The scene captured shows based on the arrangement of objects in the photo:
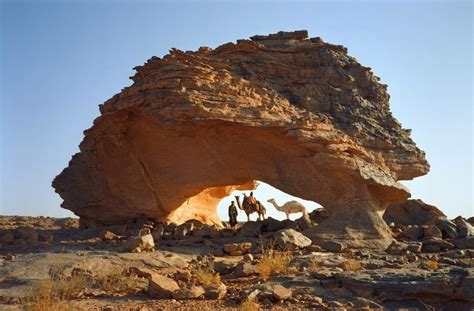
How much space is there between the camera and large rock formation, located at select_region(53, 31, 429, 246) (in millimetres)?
13195

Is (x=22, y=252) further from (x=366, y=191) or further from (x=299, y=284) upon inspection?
(x=366, y=191)

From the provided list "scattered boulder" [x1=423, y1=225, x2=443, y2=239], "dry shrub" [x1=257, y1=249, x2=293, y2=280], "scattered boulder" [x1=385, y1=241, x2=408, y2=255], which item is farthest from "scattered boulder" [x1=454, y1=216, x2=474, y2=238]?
"dry shrub" [x1=257, y1=249, x2=293, y2=280]

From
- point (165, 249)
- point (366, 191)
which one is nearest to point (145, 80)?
point (165, 249)

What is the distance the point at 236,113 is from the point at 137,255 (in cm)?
526

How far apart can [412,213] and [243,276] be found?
13.4 meters

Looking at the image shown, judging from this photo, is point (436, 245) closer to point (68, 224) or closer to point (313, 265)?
point (313, 265)

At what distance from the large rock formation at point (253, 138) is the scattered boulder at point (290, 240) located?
925 millimetres

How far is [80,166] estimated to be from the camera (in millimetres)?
17000

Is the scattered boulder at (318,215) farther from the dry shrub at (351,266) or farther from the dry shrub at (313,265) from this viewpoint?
the dry shrub at (351,266)

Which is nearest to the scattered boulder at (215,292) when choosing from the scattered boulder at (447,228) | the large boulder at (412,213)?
the scattered boulder at (447,228)

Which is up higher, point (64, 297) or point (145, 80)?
point (145, 80)

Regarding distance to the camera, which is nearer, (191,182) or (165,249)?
(165,249)

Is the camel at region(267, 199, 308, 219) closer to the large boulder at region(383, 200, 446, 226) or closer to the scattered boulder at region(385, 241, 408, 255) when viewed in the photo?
the large boulder at region(383, 200, 446, 226)

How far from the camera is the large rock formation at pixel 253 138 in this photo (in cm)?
1320
